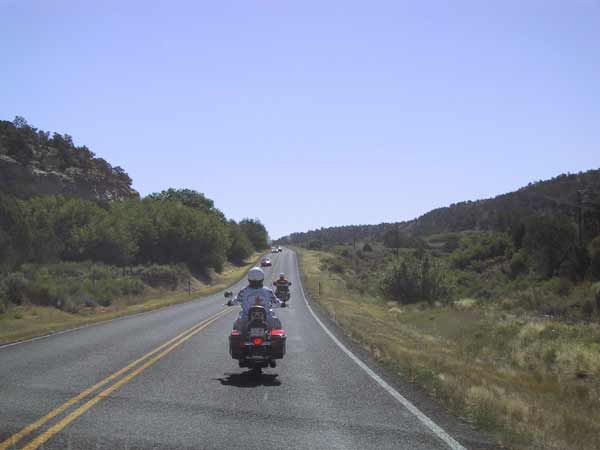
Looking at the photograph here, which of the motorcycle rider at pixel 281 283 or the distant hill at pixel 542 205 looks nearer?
the motorcycle rider at pixel 281 283

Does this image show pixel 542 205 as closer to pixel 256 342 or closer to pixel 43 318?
pixel 43 318

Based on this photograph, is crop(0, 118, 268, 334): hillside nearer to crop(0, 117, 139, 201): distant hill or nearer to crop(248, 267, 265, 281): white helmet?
crop(0, 117, 139, 201): distant hill

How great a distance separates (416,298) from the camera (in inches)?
2234

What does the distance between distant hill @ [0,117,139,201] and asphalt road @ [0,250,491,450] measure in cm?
7447

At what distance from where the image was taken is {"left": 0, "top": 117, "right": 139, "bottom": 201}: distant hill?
89312 mm

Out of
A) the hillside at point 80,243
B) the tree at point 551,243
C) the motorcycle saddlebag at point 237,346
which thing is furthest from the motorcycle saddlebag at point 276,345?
the tree at point 551,243

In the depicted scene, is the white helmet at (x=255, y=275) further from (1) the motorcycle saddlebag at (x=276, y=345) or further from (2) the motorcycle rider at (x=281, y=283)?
(2) the motorcycle rider at (x=281, y=283)

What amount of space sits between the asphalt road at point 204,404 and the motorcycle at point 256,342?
0.32 meters

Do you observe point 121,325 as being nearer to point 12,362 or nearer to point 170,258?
point 12,362

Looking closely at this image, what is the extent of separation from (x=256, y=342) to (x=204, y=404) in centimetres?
254

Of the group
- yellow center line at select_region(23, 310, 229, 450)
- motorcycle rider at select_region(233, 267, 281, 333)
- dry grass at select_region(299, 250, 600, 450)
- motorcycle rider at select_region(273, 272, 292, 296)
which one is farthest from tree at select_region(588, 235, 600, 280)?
motorcycle rider at select_region(233, 267, 281, 333)

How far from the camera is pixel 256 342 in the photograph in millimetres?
10836

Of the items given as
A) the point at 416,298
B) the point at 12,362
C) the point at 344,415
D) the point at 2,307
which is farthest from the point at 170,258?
the point at 344,415

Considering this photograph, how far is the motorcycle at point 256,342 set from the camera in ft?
35.7
